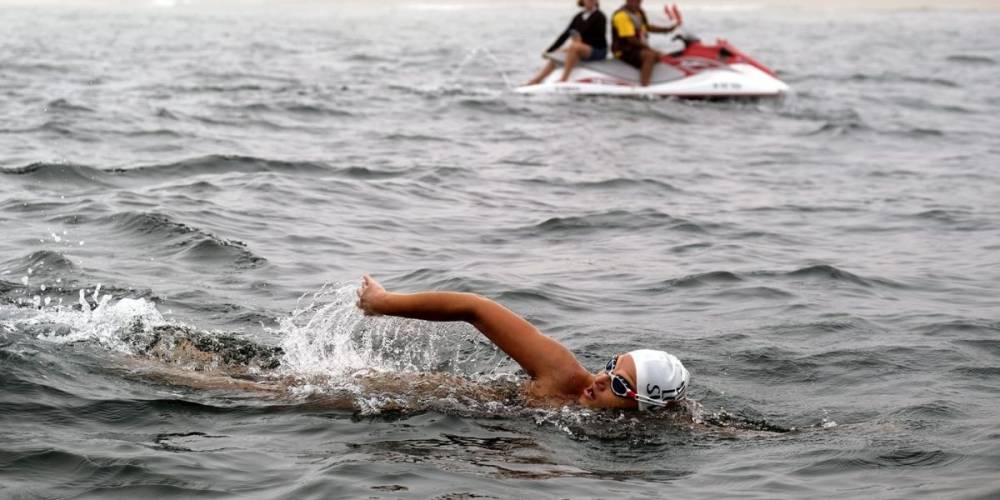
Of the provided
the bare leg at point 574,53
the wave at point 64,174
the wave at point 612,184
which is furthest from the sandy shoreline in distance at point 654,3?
the wave at point 64,174

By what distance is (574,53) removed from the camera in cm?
2209

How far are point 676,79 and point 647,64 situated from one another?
72 centimetres

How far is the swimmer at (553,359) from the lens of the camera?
22.2 ft

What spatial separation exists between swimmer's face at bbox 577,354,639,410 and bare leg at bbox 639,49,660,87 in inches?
621

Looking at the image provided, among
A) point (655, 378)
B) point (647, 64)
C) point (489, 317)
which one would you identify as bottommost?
point (647, 64)

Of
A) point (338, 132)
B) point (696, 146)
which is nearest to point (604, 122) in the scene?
point (696, 146)

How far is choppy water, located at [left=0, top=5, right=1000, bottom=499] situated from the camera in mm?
6445

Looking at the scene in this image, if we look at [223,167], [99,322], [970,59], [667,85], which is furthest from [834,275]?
[970,59]

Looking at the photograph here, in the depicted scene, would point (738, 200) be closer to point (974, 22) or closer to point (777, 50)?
point (777, 50)

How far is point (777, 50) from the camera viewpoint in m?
35.8

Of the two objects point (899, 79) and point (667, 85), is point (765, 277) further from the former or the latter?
point (899, 79)

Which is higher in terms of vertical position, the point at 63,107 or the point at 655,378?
the point at 655,378

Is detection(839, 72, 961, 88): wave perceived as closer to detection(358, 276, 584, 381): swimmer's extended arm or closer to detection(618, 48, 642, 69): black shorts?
detection(618, 48, 642, 69): black shorts

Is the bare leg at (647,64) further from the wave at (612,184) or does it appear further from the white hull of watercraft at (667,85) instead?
the wave at (612,184)
